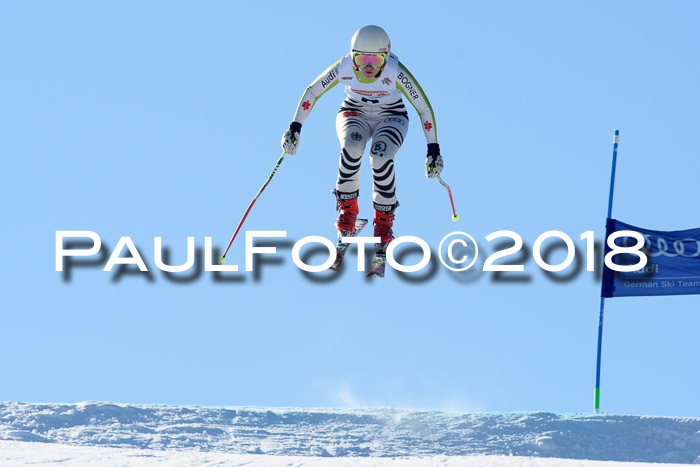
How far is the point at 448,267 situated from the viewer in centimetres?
1811

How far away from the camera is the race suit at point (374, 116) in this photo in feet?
54.4

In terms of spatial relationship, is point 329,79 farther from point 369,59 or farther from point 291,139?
point 291,139

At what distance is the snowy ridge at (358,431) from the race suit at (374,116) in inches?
145

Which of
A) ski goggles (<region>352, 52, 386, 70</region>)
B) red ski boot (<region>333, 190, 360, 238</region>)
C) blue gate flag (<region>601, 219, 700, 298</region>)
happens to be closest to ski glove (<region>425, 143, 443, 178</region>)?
red ski boot (<region>333, 190, 360, 238</region>)

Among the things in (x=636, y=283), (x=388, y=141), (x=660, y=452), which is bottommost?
(x=660, y=452)

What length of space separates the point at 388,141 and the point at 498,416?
209 inches

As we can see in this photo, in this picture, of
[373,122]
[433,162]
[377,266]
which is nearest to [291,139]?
[373,122]

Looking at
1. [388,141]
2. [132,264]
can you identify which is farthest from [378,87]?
[132,264]

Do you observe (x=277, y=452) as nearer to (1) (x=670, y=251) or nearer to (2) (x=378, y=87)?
(2) (x=378, y=87)

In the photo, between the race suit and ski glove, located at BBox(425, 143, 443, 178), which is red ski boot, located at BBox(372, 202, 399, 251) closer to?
the race suit

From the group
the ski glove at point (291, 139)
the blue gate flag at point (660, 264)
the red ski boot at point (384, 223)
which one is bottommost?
the blue gate flag at point (660, 264)

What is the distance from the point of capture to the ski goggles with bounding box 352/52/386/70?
1628 centimetres

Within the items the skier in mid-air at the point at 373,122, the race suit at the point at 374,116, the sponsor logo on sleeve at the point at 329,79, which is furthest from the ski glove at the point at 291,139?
the sponsor logo on sleeve at the point at 329,79

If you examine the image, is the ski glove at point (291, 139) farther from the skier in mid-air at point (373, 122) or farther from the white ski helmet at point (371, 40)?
the white ski helmet at point (371, 40)
